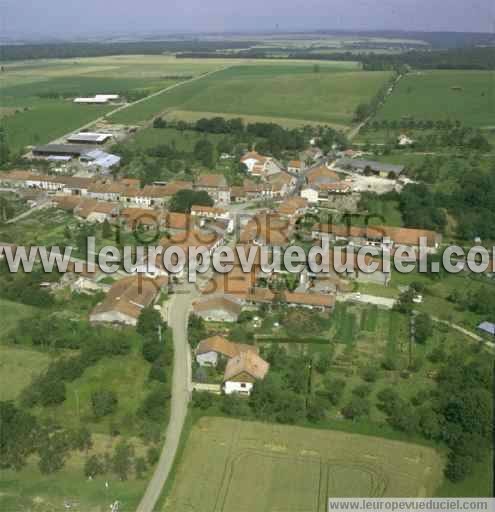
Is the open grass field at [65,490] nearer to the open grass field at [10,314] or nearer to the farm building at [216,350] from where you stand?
the farm building at [216,350]

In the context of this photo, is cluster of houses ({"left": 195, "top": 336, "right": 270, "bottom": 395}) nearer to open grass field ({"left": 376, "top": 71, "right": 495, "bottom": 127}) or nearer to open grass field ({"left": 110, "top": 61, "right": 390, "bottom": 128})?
open grass field ({"left": 110, "top": 61, "right": 390, "bottom": 128})

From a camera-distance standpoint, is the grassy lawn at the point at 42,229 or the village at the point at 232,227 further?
the grassy lawn at the point at 42,229

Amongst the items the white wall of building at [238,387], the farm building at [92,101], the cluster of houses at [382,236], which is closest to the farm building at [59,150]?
the farm building at [92,101]

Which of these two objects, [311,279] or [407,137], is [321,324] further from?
[407,137]

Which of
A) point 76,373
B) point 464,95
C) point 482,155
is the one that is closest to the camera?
point 76,373

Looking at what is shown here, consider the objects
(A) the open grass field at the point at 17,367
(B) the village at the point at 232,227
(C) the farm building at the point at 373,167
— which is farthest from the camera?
(C) the farm building at the point at 373,167

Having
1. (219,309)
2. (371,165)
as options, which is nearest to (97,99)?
(371,165)

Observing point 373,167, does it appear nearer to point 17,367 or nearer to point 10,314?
point 10,314

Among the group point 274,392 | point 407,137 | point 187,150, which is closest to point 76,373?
point 274,392
